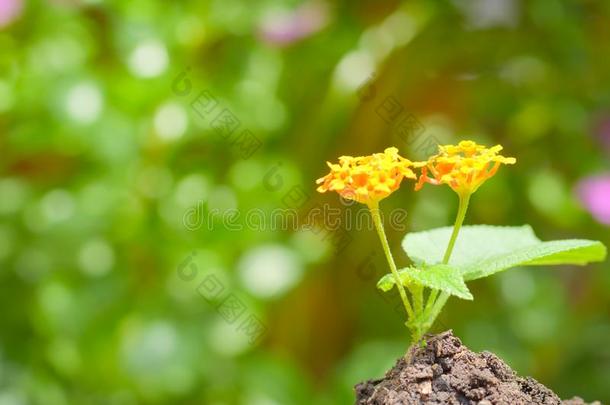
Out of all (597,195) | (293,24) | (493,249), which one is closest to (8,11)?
(293,24)

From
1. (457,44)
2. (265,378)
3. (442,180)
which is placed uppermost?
(457,44)

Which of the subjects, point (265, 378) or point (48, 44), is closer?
point (265, 378)

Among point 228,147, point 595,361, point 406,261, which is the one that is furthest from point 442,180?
point 595,361

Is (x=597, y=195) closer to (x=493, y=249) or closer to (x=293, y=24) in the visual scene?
(x=293, y=24)

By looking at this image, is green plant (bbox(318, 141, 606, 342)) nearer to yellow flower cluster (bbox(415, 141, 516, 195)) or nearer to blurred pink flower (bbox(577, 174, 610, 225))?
yellow flower cluster (bbox(415, 141, 516, 195))

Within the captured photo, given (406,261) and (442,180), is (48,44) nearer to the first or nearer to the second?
(406,261)

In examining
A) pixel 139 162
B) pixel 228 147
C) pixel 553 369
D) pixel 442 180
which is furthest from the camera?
pixel 553 369

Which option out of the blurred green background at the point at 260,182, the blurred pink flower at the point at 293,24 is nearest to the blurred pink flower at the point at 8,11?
the blurred green background at the point at 260,182
